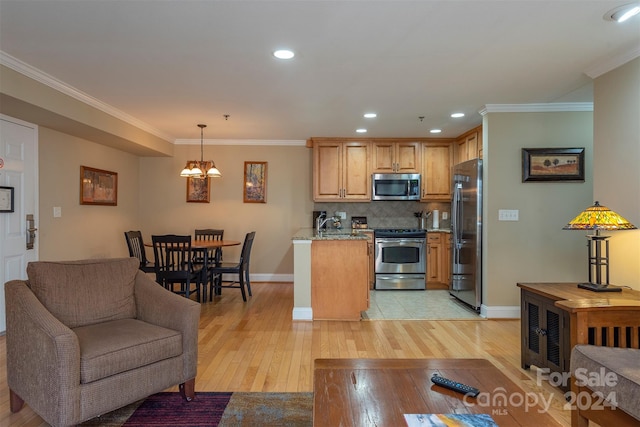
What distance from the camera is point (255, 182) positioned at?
242 inches

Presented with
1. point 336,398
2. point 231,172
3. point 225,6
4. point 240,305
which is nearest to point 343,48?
point 225,6

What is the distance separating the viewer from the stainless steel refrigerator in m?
4.23

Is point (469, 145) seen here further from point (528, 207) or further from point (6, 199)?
point (6, 199)

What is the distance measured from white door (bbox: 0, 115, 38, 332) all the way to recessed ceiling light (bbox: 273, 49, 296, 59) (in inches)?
108

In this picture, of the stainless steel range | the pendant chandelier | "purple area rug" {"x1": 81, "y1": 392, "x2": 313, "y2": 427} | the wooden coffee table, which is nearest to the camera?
the wooden coffee table

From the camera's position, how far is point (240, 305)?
4.67 metres

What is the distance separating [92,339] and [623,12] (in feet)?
11.5

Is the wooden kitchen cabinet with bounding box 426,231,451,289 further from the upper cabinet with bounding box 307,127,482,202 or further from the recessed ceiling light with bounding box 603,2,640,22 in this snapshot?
the recessed ceiling light with bounding box 603,2,640,22

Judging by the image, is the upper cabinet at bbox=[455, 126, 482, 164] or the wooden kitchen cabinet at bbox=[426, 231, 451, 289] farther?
the wooden kitchen cabinet at bbox=[426, 231, 451, 289]

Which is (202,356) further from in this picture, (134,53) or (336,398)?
(134,53)

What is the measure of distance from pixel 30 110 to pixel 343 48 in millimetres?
2774

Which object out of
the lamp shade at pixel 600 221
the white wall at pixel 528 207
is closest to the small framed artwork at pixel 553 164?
the white wall at pixel 528 207

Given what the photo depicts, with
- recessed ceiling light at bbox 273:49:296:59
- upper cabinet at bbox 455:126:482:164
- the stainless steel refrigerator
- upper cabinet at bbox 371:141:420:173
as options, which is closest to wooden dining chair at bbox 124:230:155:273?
recessed ceiling light at bbox 273:49:296:59

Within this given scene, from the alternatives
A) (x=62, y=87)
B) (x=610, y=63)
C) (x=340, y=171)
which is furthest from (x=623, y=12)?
(x=62, y=87)
